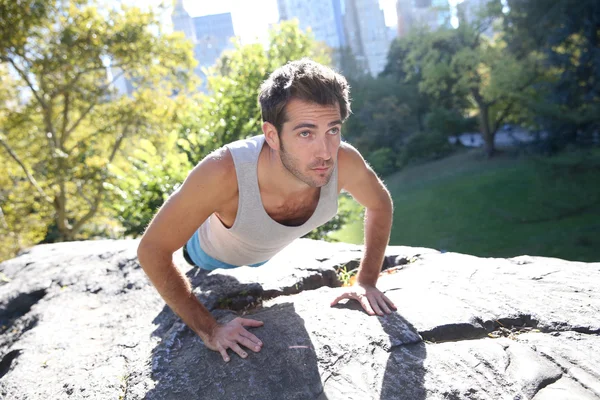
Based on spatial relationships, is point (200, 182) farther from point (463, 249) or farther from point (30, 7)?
point (463, 249)

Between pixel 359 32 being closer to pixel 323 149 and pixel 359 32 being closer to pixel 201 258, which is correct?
pixel 201 258

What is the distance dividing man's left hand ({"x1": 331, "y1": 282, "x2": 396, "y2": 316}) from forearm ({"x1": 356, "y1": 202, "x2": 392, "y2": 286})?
0.08 meters

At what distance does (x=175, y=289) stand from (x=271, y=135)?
854mm

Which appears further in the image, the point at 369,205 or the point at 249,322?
the point at 369,205

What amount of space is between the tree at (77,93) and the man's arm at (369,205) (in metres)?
7.12

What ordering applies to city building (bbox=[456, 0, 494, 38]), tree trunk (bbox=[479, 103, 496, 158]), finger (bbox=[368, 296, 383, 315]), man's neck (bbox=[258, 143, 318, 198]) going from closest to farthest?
1. finger (bbox=[368, 296, 383, 315])
2. man's neck (bbox=[258, 143, 318, 198])
3. city building (bbox=[456, 0, 494, 38])
4. tree trunk (bbox=[479, 103, 496, 158])

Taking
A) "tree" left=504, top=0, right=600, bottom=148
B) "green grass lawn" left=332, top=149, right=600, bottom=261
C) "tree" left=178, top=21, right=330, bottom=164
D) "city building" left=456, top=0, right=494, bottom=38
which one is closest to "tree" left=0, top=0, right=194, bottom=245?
"tree" left=178, top=21, right=330, bottom=164

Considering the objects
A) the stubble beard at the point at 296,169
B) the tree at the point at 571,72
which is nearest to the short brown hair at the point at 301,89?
the stubble beard at the point at 296,169

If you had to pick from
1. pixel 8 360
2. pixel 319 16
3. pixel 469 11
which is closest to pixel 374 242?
pixel 8 360

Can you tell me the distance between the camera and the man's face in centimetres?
229

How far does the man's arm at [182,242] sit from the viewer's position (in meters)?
2.24

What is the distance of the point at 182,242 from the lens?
2297 mm

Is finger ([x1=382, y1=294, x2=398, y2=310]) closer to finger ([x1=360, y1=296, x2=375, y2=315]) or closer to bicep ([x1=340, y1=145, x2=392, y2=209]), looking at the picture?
finger ([x1=360, y1=296, x2=375, y2=315])

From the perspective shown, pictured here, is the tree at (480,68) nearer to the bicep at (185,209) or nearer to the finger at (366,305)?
the finger at (366,305)
